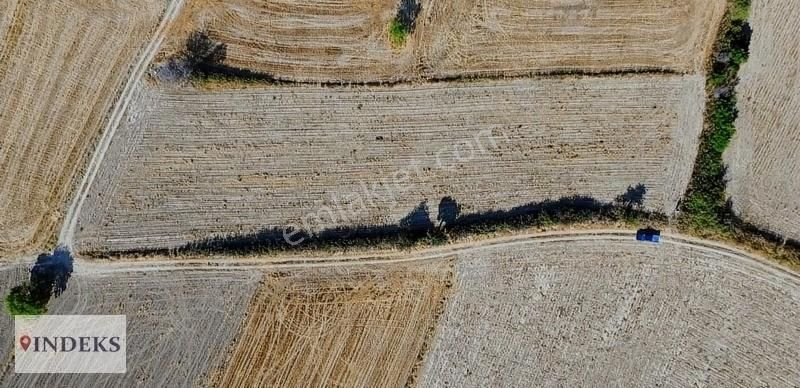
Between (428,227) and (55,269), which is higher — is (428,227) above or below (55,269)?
above

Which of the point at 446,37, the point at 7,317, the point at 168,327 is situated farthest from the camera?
the point at 446,37

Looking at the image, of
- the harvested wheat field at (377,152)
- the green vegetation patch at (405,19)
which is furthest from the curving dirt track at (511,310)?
the green vegetation patch at (405,19)

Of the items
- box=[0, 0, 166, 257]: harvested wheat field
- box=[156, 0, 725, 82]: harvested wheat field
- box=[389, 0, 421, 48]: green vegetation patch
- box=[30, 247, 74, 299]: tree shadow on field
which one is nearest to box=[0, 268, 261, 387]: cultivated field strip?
box=[30, 247, 74, 299]: tree shadow on field

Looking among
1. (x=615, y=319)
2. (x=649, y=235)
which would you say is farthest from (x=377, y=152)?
(x=615, y=319)

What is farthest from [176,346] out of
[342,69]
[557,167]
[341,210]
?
[557,167]

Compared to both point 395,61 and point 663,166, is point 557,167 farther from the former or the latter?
Answer: point 395,61

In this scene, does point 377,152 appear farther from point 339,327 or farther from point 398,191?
point 339,327

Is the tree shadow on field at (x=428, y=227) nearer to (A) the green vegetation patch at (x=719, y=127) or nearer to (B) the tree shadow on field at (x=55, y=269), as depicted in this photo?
(B) the tree shadow on field at (x=55, y=269)
